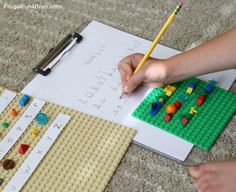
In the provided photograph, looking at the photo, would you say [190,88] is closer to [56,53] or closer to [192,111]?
[192,111]

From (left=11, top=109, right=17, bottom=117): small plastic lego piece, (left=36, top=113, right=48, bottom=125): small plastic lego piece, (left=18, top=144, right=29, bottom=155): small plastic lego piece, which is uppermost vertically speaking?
(left=36, top=113, right=48, bottom=125): small plastic lego piece

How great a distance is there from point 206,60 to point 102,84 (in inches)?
6.7

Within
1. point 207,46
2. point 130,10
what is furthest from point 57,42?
point 207,46

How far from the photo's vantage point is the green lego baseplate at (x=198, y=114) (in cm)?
61

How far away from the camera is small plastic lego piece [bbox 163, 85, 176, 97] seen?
0.66 m

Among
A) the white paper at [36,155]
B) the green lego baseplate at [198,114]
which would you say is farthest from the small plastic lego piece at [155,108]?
the white paper at [36,155]

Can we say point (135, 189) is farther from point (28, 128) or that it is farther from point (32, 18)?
point (32, 18)

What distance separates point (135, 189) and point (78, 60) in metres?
0.27

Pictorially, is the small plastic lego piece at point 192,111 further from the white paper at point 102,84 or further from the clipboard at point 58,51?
the clipboard at point 58,51

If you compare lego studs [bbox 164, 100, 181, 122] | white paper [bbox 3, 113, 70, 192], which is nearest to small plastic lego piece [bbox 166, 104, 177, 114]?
lego studs [bbox 164, 100, 181, 122]

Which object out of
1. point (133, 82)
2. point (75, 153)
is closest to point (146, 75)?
point (133, 82)

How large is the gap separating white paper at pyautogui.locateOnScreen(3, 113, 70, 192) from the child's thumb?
0.10 metres

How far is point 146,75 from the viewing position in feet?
2.19

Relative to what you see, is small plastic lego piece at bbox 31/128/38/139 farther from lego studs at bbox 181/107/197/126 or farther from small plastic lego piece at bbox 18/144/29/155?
lego studs at bbox 181/107/197/126
